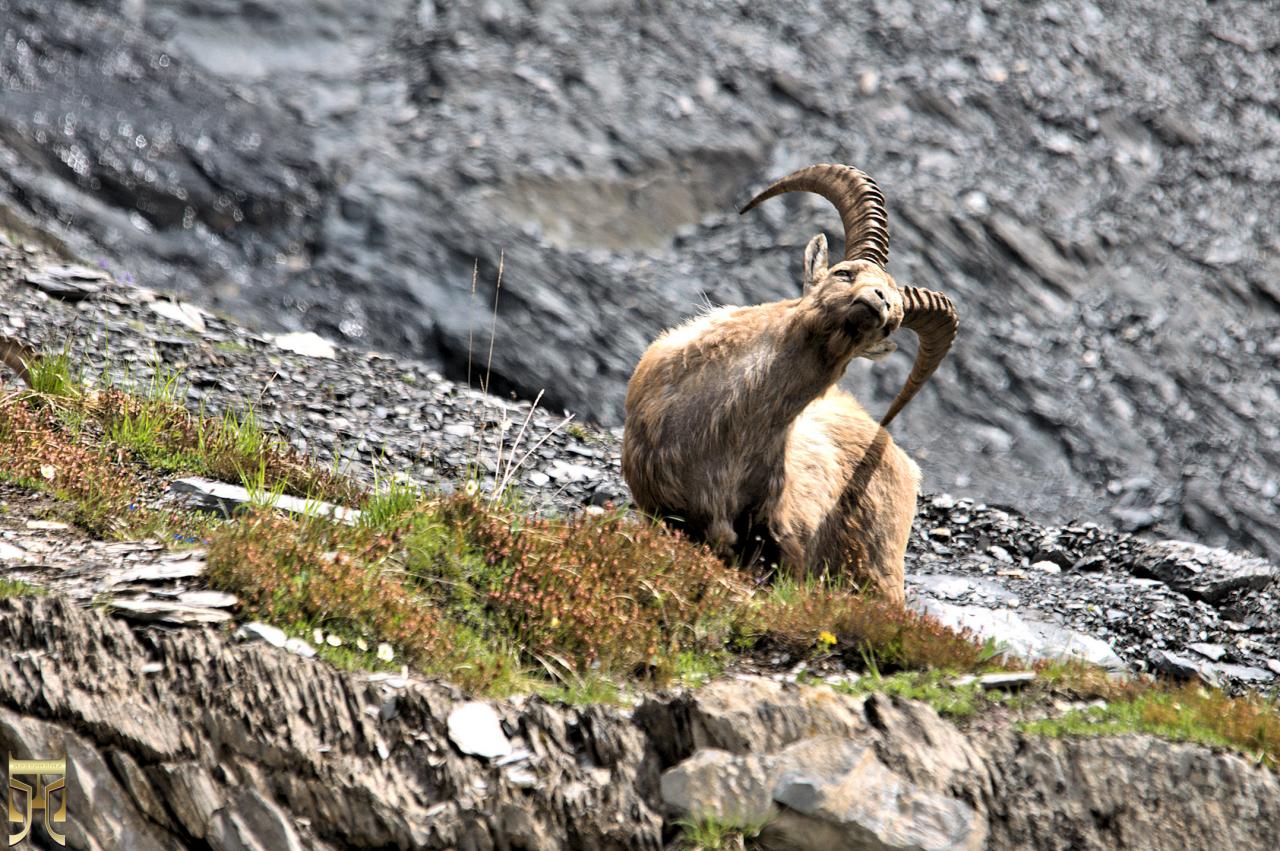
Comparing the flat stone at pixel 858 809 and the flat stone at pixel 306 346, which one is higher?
the flat stone at pixel 858 809

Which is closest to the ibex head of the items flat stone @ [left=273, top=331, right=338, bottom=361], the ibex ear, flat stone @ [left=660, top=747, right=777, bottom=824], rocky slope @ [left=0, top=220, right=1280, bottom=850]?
the ibex ear

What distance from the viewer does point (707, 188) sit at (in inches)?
808

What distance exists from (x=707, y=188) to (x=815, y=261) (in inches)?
485

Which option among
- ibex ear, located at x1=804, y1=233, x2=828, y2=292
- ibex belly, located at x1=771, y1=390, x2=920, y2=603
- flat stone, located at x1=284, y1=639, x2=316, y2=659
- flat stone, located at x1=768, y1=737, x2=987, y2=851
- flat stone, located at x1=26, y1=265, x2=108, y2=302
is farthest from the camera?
flat stone, located at x1=26, y1=265, x2=108, y2=302

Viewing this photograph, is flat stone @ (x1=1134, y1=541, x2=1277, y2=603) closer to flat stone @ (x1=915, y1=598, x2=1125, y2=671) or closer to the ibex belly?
flat stone @ (x1=915, y1=598, x2=1125, y2=671)

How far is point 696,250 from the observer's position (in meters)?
19.4

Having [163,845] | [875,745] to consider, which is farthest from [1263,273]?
[163,845]

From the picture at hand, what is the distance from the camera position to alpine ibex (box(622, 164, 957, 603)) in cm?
798

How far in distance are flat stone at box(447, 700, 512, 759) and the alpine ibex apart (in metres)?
2.63

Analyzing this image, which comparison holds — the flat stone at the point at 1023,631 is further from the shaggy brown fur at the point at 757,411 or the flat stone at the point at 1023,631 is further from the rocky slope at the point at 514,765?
the rocky slope at the point at 514,765

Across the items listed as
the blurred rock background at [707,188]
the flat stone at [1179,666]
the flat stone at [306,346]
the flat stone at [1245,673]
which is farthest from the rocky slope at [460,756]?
the blurred rock background at [707,188]

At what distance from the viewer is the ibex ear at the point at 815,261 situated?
330 inches

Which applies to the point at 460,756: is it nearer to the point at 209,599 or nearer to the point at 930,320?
the point at 209,599

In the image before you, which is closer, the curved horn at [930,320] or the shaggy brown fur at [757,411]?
the shaggy brown fur at [757,411]
